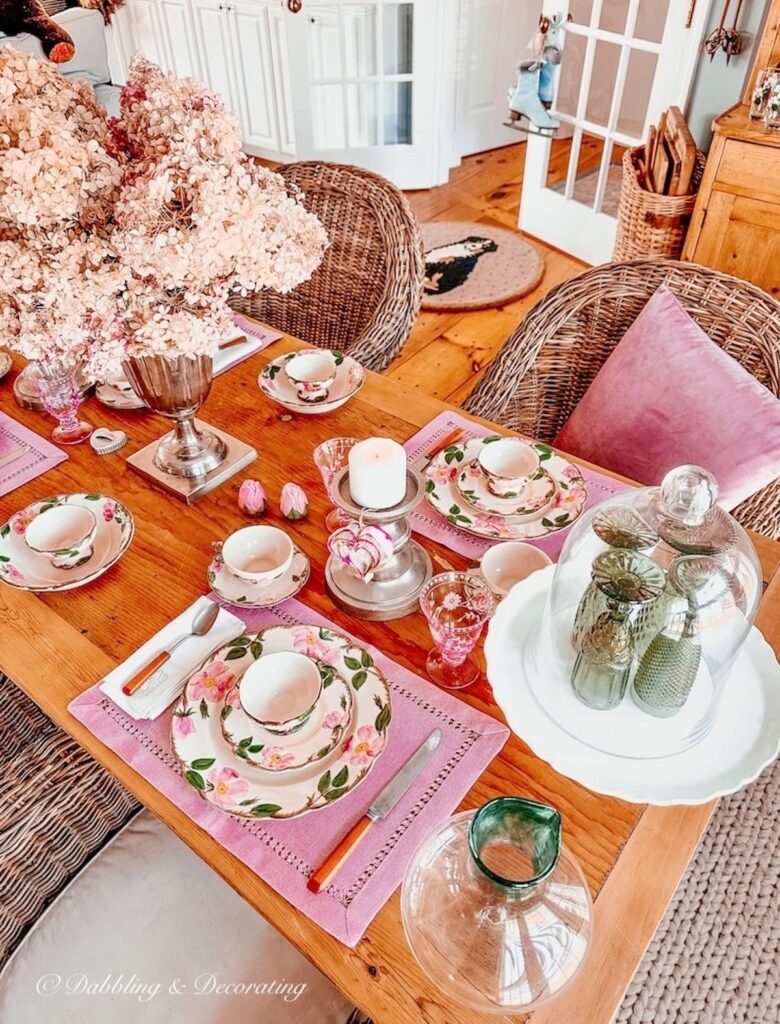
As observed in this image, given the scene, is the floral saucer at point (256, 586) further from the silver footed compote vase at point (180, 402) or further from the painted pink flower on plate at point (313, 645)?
the silver footed compote vase at point (180, 402)

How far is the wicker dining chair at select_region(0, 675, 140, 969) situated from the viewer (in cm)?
94

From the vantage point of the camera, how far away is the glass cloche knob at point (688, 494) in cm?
85

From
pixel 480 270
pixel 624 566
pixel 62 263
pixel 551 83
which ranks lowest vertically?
pixel 480 270

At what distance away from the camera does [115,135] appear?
0.94 m

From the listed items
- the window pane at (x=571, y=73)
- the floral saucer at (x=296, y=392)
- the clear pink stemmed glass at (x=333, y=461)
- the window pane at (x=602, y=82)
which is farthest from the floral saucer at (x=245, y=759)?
the window pane at (x=571, y=73)

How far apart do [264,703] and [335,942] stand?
Answer: 246 mm

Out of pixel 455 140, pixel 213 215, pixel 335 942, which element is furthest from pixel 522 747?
pixel 455 140

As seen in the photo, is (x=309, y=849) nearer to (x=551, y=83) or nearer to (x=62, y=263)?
(x=62, y=263)

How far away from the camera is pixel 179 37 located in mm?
4078

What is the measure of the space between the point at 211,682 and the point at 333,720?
0.50 ft

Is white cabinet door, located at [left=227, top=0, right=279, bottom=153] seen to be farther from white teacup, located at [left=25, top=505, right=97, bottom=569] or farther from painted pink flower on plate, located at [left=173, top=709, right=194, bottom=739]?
painted pink flower on plate, located at [left=173, top=709, right=194, bottom=739]

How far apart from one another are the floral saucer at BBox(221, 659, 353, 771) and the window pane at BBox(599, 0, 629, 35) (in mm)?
2982

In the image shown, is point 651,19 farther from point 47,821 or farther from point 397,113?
point 47,821

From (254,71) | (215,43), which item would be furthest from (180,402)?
(215,43)
